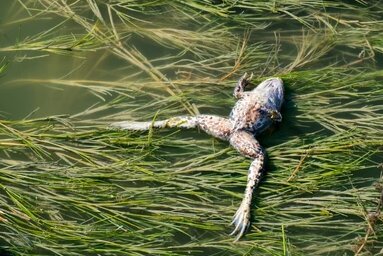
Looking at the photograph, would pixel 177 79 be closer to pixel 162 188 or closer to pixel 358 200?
pixel 162 188

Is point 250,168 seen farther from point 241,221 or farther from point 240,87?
point 240,87

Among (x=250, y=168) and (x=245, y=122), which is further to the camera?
(x=245, y=122)

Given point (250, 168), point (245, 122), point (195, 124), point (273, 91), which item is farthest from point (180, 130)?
point (273, 91)

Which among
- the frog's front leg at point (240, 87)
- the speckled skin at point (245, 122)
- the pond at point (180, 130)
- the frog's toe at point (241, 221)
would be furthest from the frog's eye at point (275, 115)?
the frog's toe at point (241, 221)

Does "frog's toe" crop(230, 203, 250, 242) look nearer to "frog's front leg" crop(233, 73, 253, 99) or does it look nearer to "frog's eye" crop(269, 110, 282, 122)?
"frog's eye" crop(269, 110, 282, 122)

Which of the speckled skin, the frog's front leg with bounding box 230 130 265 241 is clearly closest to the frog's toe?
the frog's front leg with bounding box 230 130 265 241

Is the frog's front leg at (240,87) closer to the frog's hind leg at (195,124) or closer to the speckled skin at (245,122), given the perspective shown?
the speckled skin at (245,122)

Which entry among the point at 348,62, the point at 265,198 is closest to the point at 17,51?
the point at 265,198
